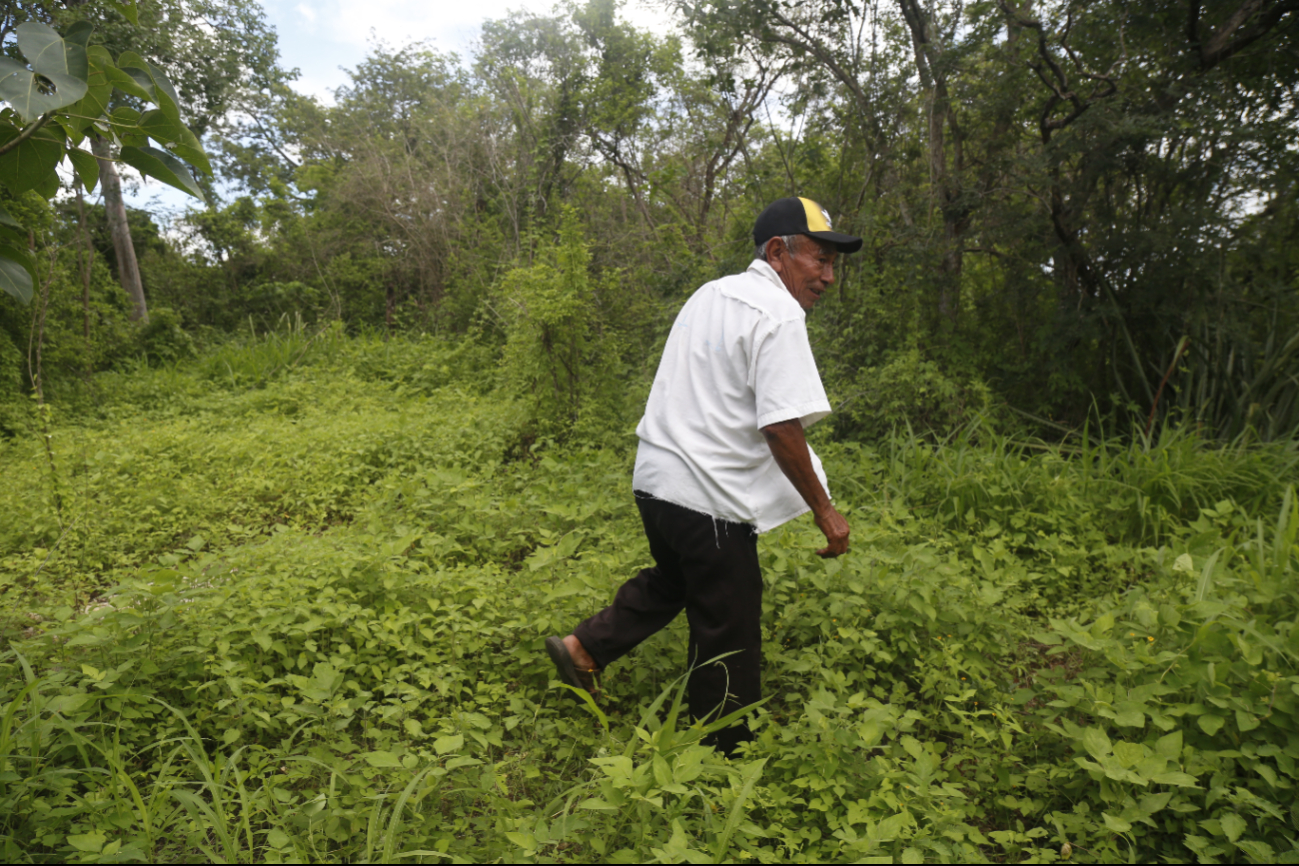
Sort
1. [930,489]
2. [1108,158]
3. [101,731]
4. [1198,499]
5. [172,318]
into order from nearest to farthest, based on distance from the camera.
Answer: [101,731], [1198,499], [930,489], [1108,158], [172,318]

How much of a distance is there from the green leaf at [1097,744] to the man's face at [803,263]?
153 centimetres

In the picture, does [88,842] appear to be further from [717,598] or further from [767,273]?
[767,273]

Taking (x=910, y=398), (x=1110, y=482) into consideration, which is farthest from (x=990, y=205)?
(x=1110, y=482)

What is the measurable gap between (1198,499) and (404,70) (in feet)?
65.7

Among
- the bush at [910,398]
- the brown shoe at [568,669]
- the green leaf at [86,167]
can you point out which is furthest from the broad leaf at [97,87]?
the bush at [910,398]

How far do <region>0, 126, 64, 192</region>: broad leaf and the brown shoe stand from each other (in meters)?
1.91

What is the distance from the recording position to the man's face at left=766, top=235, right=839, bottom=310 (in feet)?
8.20

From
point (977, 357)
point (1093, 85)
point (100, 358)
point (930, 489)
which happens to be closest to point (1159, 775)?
point (930, 489)

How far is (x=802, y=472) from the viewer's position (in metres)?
2.28

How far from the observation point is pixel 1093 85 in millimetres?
5367

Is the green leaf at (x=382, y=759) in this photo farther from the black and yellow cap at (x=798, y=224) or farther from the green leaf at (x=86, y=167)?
the black and yellow cap at (x=798, y=224)

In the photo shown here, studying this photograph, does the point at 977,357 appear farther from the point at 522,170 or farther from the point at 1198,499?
the point at 522,170

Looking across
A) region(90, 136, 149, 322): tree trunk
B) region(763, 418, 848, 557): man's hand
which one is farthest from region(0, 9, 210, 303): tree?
region(90, 136, 149, 322): tree trunk

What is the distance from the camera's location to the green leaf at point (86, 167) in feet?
5.15
